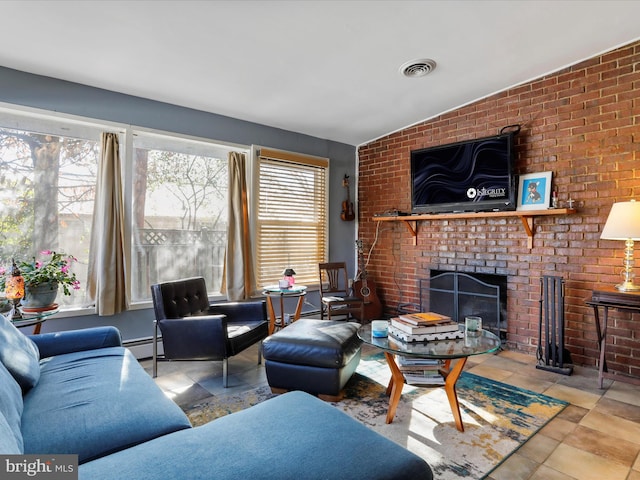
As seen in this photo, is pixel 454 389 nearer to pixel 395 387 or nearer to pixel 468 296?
pixel 395 387

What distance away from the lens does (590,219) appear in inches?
122

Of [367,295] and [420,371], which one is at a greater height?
[367,295]

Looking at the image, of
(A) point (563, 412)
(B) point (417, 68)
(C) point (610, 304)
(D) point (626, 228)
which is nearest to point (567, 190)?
(D) point (626, 228)

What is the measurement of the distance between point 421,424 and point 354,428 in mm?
1078

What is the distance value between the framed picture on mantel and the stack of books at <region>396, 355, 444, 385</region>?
2031 mm

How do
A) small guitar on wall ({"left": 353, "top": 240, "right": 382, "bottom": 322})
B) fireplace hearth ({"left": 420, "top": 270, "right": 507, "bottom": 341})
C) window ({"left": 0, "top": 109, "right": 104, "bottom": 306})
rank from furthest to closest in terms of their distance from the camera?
1. small guitar on wall ({"left": 353, "top": 240, "right": 382, "bottom": 322})
2. fireplace hearth ({"left": 420, "top": 270, "right": 507, "bottom": 341})
3. window ({"left": 0, "top": 109, "right": 104, "bottom": 306})

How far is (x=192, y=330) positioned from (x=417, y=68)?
113 inches

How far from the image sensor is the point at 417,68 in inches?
122

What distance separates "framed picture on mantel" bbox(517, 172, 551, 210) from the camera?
3.33 meters

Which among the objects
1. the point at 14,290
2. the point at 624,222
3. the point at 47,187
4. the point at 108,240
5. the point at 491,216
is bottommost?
the point at 14,290

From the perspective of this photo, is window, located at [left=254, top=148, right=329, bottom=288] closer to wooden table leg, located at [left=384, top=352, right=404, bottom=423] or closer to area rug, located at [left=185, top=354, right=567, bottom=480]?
area rug, located at [left=185, top=354, right=567, bottom=480]

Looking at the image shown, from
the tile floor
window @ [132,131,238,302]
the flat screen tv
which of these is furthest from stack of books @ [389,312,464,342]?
window @ [132,131,238,302]

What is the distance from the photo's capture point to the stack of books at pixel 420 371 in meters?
2.18

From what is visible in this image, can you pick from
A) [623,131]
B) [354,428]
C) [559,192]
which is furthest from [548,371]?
[354,428]
